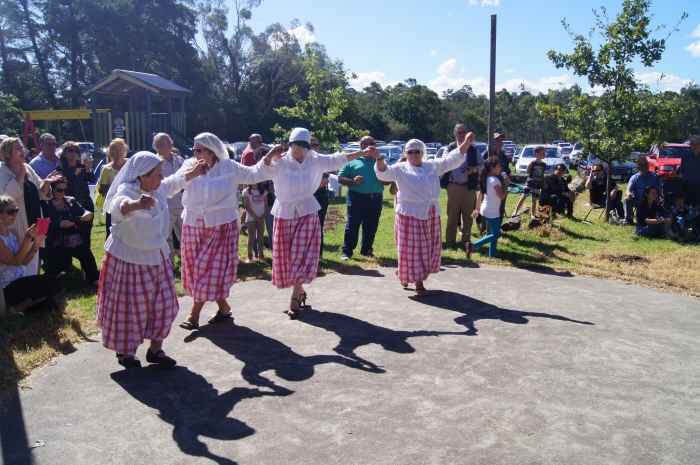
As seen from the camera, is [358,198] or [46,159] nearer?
[46,159]

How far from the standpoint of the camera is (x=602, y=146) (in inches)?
508

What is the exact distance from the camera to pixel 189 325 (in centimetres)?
619

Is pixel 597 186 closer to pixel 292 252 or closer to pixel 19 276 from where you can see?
pixel 292 252

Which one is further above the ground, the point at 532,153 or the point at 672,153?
the point at 532,153

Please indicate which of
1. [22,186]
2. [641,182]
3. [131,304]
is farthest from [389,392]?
[641,182]

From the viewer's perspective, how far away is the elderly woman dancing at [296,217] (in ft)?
21.6

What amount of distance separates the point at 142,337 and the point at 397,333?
250 cm

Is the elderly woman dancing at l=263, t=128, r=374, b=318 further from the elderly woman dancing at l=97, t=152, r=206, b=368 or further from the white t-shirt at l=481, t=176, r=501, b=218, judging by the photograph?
the white t-shirt at l=481, t=176, r=501, b=218

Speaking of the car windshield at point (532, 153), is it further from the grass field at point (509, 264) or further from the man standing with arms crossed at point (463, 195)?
the man standing with arms crossed at point (463, 195)

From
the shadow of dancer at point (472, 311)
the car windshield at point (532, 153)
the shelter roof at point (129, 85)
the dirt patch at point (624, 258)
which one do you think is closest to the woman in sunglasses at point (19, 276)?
the shadow of dancer at point (472, 311)

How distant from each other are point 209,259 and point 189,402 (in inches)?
76.3

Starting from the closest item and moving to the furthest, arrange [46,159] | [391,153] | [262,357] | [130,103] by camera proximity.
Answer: [262,357] < [46,159] < [130,103] < [391,153]

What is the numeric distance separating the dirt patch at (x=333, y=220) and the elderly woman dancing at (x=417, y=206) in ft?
19.5

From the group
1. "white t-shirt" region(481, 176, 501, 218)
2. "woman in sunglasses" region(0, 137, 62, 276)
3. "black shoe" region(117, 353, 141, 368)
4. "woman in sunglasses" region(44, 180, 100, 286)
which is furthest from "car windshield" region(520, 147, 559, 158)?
"black shoe" region(117, 353, 141, 368)
